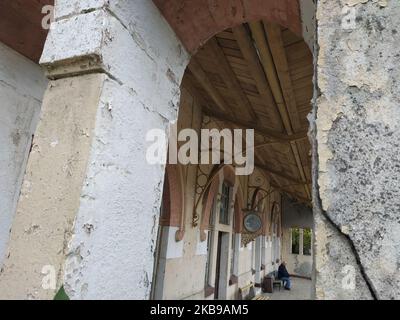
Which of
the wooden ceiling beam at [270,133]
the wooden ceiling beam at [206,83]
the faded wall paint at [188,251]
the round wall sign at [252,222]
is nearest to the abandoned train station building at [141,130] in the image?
the wooden ceiling beam at [206,83]

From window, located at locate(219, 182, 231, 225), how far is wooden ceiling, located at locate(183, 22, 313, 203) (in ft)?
5.85

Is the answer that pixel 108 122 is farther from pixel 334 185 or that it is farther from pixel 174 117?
pixel 334 185

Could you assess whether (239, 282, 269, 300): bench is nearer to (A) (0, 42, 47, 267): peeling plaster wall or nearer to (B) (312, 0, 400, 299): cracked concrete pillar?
(A) (0, 42, 47, 267): peeling plaster wall

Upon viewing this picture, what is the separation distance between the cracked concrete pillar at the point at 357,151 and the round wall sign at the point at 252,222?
22.7 ft

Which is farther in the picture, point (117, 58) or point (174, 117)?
point (174, 117)

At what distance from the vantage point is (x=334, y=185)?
0.66 metres

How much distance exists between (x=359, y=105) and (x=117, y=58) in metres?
0.91

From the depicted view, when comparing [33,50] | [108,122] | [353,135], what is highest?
[33,50]

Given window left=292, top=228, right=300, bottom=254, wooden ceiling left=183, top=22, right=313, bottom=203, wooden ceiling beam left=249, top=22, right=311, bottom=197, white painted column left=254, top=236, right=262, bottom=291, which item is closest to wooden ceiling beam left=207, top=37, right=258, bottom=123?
wooden ceiling left=183, top=22, right=313, bottom=203

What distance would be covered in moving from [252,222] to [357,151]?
702 centimetres

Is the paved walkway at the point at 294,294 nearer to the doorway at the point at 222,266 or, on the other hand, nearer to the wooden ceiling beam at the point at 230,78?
the doorway at the point at 222,266

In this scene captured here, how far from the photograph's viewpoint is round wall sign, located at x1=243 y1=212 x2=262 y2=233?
7383mm
